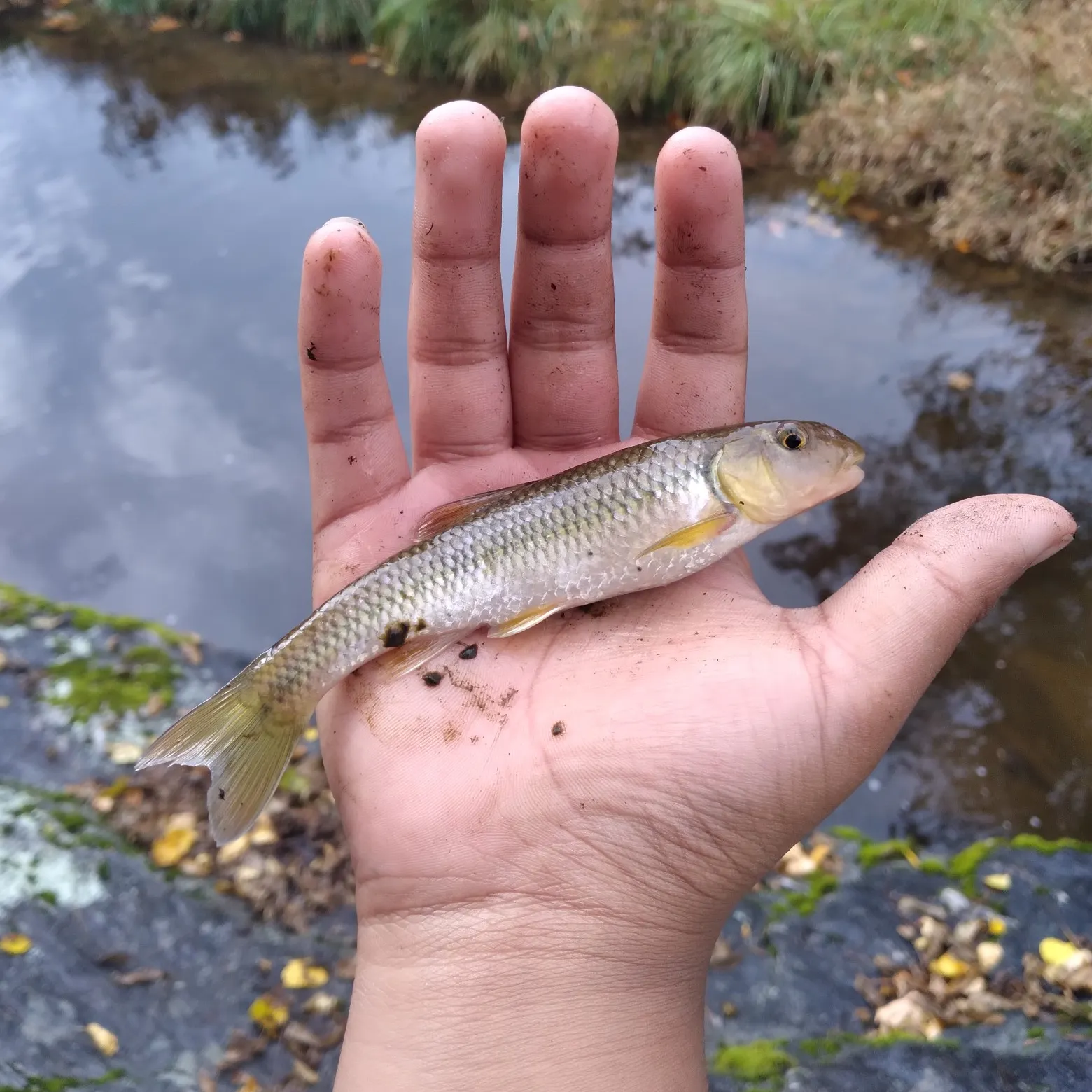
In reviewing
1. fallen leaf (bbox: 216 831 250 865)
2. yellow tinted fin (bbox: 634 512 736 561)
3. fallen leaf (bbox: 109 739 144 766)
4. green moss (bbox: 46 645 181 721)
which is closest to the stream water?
green moss (bbox: 46 645 181 721)

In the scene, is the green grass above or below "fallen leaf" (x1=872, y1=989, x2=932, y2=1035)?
above

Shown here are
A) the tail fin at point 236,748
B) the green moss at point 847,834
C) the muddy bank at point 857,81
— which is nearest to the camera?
the tail fin at point 236,748

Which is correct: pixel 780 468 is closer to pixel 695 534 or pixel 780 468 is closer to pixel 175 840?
pixel 695 534

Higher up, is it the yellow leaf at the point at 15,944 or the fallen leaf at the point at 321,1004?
the yellow leaf at the point at 15,944

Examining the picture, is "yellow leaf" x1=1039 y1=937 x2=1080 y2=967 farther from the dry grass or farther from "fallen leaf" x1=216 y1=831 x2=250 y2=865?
the dry grass

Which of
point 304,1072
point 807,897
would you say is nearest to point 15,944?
point 304,1072

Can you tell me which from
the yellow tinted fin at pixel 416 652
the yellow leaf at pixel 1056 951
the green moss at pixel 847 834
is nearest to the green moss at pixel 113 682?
the yellow tinted fin at pixel 416 652

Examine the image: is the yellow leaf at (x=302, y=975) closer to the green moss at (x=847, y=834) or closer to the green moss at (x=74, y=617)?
the green moss at (x=74, y=617)
